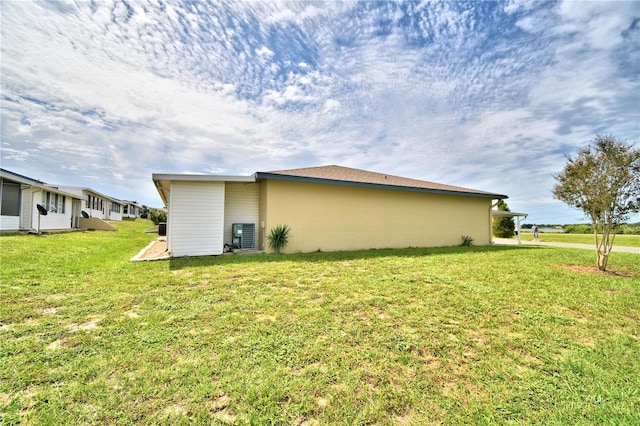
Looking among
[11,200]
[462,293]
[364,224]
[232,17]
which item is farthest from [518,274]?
[11,200]

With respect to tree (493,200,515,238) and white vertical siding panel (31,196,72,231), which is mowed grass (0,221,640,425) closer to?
white vertical siding panel (31,196,72,231)

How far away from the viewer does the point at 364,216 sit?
10.9 meters

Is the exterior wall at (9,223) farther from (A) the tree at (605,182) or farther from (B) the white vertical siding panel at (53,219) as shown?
(A) the tree at (605,182)

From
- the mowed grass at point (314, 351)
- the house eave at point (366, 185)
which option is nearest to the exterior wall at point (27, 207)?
the mowed grass at point (314, 351)

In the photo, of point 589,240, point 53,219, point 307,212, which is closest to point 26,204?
point 53,219

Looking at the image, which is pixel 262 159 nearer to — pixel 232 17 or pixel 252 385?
pixel 232 17

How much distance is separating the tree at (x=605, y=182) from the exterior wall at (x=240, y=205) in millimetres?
9988

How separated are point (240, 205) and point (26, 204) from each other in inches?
494

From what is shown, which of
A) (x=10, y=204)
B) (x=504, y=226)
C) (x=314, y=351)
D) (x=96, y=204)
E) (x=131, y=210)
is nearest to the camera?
(x=314, y=351)

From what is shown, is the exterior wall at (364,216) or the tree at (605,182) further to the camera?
the exterior wall at (364,216)

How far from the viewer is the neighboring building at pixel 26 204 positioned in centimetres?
1241

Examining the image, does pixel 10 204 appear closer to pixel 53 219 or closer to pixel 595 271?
pixel 53 219

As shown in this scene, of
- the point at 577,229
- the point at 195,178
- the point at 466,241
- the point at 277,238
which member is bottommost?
the point at 466,241

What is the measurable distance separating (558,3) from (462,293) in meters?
8.65
